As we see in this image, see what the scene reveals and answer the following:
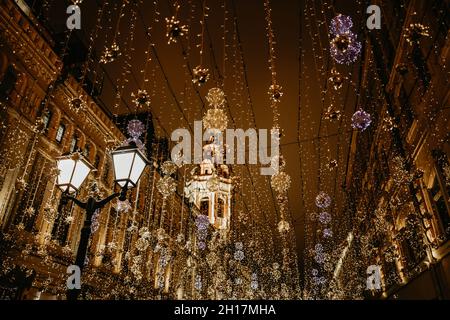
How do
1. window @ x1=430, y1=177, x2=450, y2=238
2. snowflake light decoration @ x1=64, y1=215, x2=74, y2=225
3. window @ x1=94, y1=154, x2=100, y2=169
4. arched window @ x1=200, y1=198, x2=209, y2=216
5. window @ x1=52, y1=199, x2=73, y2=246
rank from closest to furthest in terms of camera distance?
1. window @ x1=430, y1=177, x2=450, y2=238
2. snowflake light decoration @ x1=64, y1=215, x2=74, y2=225
3. window @ x1=52, y1=199, x2=73, y2=246
4. window @ x1=94, y1=154, x2=100, y2=169
5. arched window @ x1=200, y1=198, x2=209, y2=216

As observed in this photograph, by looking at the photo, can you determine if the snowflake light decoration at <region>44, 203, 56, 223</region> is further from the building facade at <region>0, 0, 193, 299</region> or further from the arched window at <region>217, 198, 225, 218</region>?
the arched window at <region>217, 198, 225, 218</region>

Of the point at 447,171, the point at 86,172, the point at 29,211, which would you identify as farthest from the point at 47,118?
the point at 447,171

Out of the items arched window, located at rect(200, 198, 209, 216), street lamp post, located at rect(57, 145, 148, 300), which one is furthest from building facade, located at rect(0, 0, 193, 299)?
arched window, located at rect(200, 198, 209, 216)

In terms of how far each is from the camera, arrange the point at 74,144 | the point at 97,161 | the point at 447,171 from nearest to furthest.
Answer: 1. the point at 447,171
2. the point at 74,144
3. the point at 97,161

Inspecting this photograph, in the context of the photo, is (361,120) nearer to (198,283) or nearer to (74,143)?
(74,143)

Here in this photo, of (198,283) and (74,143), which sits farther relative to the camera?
(198,283)

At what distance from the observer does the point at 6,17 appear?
13641mm

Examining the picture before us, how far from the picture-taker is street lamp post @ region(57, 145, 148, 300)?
192 inches

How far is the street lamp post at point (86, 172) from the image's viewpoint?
16.0 feet

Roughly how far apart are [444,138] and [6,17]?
1672 cm

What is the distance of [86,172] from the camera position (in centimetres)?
555

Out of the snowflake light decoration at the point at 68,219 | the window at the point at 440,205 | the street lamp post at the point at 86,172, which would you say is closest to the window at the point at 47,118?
the snowflake light decoration at the point at 68,219
